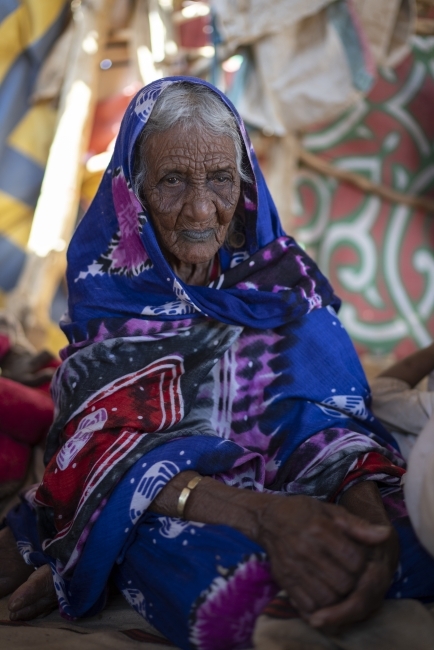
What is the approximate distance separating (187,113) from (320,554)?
4.21 feet

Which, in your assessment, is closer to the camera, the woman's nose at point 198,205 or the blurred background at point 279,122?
the woman's nose at point 198,205

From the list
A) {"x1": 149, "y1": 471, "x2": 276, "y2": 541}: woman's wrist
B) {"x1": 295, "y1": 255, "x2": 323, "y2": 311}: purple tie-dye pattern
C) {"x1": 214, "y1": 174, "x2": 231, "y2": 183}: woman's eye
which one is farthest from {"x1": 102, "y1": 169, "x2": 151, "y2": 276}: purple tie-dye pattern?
{"x1": 149, "y1": 471, "x2": 276, "y2": 541}: woman's wrist

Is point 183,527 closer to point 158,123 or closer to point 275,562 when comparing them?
point 275,562

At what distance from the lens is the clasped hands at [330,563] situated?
1.51m

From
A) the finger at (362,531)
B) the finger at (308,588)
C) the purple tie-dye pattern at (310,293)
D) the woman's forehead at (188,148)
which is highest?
the woman's forehead at (188,148)

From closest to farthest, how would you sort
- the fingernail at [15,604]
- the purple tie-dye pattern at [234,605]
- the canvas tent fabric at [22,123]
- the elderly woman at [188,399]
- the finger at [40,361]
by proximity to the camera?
the purple tie-dye pattern at [234,605] < the elderly woman at [188,399] < the fingernail at [15,604] < the finger at [40,361] < the canvas tent fabric at [22,123]

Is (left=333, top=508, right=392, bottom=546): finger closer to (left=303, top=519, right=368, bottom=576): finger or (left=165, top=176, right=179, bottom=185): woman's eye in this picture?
(left=303, top=519, right=368, bottom=576): finger

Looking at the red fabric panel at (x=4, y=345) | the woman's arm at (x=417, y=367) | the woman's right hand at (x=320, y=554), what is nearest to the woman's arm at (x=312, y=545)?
the woman's right hand at (x=320, y=554)

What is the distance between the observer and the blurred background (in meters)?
4.09

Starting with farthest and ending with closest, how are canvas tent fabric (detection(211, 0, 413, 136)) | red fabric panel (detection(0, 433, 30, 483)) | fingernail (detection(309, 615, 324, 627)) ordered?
1. canvas tent fabric (detection(211, 0, 413, 136))
2. red fabric panel (detection(0, 433, 30, 483))
3. fingernail (detection(309, 615, 324, 627))

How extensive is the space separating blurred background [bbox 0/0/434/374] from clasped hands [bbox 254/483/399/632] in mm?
2783

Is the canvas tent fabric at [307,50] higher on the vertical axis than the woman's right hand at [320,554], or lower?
higher

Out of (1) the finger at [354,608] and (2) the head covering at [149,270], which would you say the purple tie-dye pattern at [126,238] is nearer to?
(2) the head covering at [149,270]

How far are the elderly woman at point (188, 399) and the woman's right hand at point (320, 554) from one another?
5 cm
